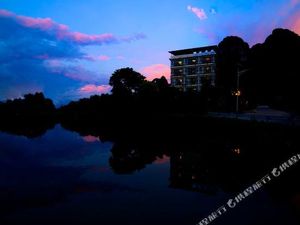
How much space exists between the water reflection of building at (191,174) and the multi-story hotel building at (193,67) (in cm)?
6999

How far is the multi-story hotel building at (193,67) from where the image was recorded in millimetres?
91812

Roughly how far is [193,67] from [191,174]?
266 feet

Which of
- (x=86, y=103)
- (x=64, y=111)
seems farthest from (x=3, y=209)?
(x=64, y=111)

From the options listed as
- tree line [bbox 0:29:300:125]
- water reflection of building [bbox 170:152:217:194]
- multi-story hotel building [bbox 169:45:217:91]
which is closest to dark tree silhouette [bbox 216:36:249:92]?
tree line [bbox 0:29:300:125]

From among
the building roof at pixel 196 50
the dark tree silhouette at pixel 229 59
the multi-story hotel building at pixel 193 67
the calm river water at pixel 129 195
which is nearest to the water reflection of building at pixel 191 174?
the calm river water at pixel 129 195

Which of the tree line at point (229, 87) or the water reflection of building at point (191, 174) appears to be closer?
the water reflection of building at point (191, 174)

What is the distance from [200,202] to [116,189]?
4.30 metres

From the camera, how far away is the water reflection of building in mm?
14456

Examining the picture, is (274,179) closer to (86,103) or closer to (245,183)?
(245,183)

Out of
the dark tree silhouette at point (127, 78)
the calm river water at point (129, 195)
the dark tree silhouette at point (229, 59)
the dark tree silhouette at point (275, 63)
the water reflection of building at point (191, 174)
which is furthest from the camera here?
the dark tree silhouette at point (127, 78)

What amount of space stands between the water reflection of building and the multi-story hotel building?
2755 inches

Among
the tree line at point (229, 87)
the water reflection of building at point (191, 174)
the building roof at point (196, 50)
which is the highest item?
the building roof at point (196, 50)

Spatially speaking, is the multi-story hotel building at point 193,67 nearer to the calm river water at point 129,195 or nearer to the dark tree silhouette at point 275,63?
the dark tree silhouette at point 275,63

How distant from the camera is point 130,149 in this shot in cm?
Answer: 2706
